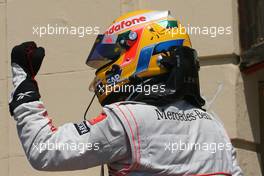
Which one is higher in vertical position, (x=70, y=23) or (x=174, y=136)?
(x=70, y=23)

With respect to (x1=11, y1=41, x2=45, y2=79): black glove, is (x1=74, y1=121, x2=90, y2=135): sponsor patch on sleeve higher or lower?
lower

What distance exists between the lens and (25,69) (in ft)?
11.3

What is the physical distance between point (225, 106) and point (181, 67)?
1574mm

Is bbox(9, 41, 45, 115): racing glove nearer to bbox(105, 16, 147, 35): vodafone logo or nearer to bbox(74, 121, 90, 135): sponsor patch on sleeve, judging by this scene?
bbox(74, 121, 90, 135): sponsor patch on sleeve


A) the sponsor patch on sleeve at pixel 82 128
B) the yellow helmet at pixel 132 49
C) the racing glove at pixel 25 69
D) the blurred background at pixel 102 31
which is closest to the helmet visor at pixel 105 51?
the yellow helmet at pixel 132 49

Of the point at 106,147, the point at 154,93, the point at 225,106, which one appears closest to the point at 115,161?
the point at 106,147

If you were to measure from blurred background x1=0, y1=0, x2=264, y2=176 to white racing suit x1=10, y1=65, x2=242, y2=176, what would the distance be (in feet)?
5.56

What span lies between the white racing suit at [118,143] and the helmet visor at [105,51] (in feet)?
1.29

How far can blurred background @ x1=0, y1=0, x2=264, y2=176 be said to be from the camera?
5.08 metres

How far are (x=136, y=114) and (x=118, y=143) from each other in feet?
0.46

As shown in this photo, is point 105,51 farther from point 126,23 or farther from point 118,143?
point 118,143

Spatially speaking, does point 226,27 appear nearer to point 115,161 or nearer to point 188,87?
point 188,87

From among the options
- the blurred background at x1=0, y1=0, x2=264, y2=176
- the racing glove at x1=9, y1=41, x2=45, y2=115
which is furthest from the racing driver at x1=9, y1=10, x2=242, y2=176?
the blurred background at x1=0, y1=0, x2=264, y2=176

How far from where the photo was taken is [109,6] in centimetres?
550
